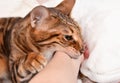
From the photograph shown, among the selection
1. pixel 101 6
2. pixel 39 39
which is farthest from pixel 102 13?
pixel 39 39

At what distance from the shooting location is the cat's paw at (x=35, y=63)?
104 cm

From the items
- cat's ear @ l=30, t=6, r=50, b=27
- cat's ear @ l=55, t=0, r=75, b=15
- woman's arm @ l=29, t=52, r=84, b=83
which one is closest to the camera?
woman's arm @ l=29, t=52, r=84, b=83

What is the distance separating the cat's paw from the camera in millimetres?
1038

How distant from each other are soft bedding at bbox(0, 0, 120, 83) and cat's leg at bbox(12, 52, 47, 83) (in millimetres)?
228

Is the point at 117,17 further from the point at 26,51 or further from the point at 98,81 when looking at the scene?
the point at 26,51

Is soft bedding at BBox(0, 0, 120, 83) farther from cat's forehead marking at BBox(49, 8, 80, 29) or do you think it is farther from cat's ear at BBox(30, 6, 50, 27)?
cat's ear at BBox(30, 6, 50, 27)

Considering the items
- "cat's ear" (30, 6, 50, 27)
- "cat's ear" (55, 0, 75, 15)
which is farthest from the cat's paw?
"cat's ear" (55, 0, 75, 15)

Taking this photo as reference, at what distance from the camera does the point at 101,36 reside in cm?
120

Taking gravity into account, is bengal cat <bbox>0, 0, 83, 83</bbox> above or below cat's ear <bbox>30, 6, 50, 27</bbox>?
below

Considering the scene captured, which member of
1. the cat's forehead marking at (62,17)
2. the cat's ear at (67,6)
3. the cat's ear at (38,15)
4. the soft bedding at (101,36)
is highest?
the cat's ear at (38,15)

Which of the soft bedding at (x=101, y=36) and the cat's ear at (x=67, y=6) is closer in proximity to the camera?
the soft bedding at (x=101, y=36)

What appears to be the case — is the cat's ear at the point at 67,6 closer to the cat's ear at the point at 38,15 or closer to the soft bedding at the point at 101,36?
the soft bedding at the point at 101,36

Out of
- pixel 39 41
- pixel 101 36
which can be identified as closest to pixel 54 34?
pixel 39 41

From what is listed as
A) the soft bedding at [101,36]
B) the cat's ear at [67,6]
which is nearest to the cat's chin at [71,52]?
the soft bedding at [101,36]
